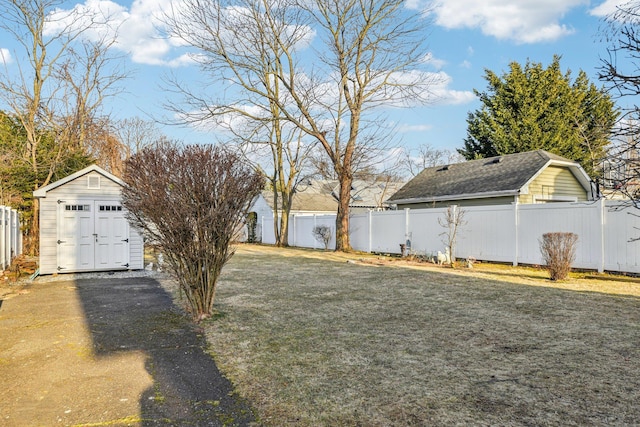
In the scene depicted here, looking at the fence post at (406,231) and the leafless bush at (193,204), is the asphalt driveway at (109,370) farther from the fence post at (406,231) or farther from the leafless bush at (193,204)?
the fence post at (406,231)

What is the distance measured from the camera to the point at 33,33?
16812 mm

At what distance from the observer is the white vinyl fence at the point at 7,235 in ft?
37.8

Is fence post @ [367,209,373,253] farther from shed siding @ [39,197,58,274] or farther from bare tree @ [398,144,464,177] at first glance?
bare tree @ [398,144,464,177]

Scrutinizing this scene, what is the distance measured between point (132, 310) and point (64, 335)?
4.92ft

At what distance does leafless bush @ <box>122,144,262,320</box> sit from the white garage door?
6.04 m

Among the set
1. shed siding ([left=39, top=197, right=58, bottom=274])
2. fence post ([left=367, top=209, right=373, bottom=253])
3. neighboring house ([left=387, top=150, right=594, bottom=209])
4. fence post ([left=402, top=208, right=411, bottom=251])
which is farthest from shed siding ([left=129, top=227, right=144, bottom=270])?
neighboring house ([left=387, top=150, right=594, bottom=209])

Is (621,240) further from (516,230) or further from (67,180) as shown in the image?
(67,180)

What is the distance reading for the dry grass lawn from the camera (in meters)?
3.12

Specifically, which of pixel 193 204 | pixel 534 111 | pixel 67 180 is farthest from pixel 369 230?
pixel 534 111

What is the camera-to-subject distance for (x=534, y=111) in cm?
2577

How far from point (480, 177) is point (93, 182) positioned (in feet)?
45.2

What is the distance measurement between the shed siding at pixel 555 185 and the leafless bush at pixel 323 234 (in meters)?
8.62

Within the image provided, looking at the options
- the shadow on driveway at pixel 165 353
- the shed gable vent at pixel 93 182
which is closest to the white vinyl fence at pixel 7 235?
the shed gable vent at pixel 93 182

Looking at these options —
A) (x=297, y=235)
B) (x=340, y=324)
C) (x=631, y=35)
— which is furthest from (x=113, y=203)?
(x=297, y=235)
